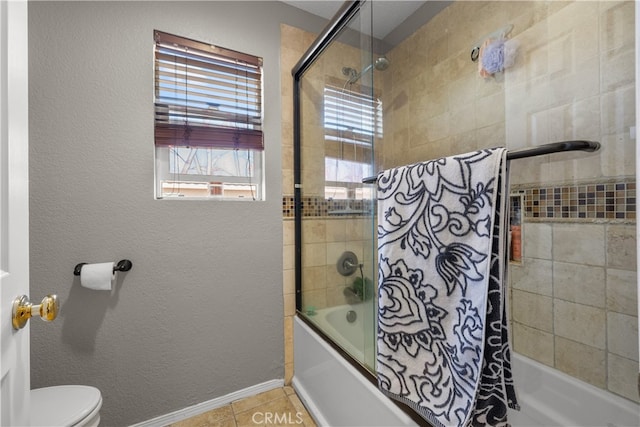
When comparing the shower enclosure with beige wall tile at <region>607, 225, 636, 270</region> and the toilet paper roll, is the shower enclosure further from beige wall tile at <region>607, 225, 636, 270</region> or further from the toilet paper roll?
the toilet paper roll

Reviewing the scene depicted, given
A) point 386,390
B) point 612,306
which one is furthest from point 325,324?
point 612,306

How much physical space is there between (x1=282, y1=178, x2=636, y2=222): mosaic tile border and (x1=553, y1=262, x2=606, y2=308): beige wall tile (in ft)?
0.62

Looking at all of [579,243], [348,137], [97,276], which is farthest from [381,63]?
[97,276]

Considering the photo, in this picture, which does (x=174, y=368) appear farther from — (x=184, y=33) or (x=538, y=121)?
(x=538, y=121)

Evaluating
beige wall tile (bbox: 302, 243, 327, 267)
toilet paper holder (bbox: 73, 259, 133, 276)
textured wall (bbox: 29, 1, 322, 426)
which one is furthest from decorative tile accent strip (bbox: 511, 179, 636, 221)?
toilet paper holder (bbox: 73, 259, 133, 276)

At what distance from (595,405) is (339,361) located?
0.94 m

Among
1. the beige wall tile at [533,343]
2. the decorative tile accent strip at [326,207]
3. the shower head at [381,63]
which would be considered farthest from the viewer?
the shower head at [381,63]

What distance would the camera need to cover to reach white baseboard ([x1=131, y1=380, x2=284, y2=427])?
4.35 feet

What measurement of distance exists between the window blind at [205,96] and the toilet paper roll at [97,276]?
2.14ft

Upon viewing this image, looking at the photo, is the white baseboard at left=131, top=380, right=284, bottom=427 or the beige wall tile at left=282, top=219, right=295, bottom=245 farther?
the beige wall tile at left=282, top=219, right=295, bottom=245

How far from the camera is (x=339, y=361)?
1.21 metres

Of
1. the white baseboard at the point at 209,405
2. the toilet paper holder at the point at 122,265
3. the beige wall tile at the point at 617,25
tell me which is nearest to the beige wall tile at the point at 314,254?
the white baseboard at the point at 209,405

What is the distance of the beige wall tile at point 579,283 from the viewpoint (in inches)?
36.4

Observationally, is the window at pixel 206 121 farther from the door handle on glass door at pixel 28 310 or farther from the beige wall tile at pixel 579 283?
the beige wall tile at pixel 579 283
